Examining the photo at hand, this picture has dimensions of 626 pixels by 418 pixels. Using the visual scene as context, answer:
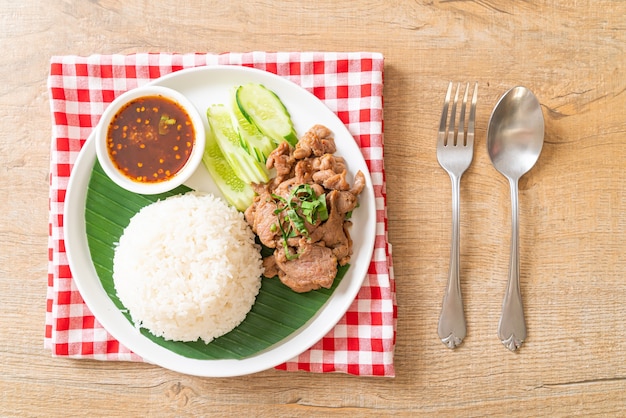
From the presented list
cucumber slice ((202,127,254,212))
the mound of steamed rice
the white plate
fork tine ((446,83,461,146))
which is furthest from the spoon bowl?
the mound of steamed rice

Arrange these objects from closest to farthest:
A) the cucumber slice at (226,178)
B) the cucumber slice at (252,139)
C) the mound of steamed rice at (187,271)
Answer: the mound of steamed rice at (187,271), the cucumber slice at (252,139), the cucumber slice at (226,178)

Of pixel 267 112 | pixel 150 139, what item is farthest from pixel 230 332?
pixel 267 112

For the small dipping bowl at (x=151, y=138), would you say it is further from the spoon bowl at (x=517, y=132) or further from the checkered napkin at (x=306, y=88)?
the spoon bowl at (x=517, y=132)

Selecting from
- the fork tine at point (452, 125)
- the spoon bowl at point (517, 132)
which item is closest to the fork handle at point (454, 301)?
the fork tine at point (452, 125)

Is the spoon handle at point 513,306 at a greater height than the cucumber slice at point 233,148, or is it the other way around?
the cucumber slice at point 233,148

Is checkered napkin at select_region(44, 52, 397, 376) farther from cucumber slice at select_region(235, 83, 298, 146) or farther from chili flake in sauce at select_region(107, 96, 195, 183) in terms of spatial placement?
chili flake in sauce at select_region(107, 96, 195, 183)
